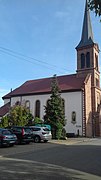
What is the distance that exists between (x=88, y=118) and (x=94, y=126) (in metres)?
3.11

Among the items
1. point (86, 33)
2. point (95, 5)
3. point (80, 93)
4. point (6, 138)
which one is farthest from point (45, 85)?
point (95, 5)

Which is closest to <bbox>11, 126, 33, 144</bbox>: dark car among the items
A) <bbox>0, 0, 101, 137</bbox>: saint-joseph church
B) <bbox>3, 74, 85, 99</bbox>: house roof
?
<bbox>0, 0, 101, 137</bbox>: saint-joseph church

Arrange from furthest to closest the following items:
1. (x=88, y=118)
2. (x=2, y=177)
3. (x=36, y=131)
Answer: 1. (x=88, y=118)
2. (x=36, y=131)
3. (x=2, y=177)

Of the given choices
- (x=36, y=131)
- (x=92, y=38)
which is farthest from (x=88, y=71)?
(x=36, y=131)

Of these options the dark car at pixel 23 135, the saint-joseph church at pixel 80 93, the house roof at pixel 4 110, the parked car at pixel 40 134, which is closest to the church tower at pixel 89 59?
the saint-joseph church at pixel 80 93

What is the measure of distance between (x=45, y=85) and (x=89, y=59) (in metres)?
10.5

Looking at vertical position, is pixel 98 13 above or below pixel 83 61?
below

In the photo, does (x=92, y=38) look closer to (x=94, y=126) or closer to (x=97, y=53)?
(x=97, y=53)

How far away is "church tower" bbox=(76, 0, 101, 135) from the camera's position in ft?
161

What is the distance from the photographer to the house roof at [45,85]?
155 feet

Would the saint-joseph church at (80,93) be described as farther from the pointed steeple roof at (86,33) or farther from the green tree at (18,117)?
the green tree at (18,117)

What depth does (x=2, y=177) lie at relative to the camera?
27.2 feet

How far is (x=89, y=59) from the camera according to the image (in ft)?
167

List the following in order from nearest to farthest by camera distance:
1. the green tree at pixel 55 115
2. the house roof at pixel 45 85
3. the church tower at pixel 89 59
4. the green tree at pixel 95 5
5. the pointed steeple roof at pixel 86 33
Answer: the green tree at pixel 95 5, the green tree at pixel 55 115, the house roof at pixel 45 85, the church tower at pixel 89 59, the pointed steeple roof at pixel 86 33
